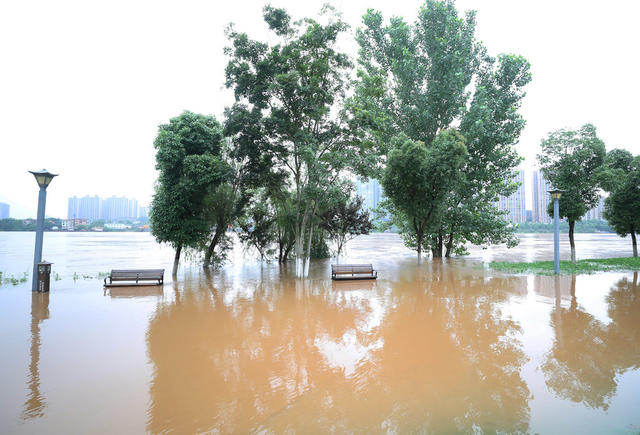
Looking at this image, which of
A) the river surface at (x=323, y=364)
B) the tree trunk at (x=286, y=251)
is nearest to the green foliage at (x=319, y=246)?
the tree trunk at (x=286, y=251)

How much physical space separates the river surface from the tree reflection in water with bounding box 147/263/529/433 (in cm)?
3

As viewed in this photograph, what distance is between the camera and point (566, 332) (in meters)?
6.50

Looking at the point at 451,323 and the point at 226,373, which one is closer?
the point at 226,373

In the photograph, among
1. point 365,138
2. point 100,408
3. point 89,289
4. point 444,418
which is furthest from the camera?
point 365,138

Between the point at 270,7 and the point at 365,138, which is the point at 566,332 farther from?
the point at 270,7

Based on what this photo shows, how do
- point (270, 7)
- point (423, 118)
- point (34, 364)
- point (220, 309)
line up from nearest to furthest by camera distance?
point (34, 364) < point (220, 309) < point (270, 7) < point (423, 118)

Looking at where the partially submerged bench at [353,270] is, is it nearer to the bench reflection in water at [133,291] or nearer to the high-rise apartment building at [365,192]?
the high-rise apartment building at [365,192]

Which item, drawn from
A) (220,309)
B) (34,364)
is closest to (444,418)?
(34,364)

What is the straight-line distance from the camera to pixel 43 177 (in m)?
11.3

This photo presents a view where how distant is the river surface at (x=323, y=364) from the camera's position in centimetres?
357

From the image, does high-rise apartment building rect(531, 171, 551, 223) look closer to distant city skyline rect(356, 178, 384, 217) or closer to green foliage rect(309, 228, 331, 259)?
distant city skyline rect(356, 178, 384, 217)

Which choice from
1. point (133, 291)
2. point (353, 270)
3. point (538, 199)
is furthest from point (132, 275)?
point (538, 199)

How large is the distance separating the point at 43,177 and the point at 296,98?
999cm

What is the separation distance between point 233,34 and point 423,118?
1126 centimetres
